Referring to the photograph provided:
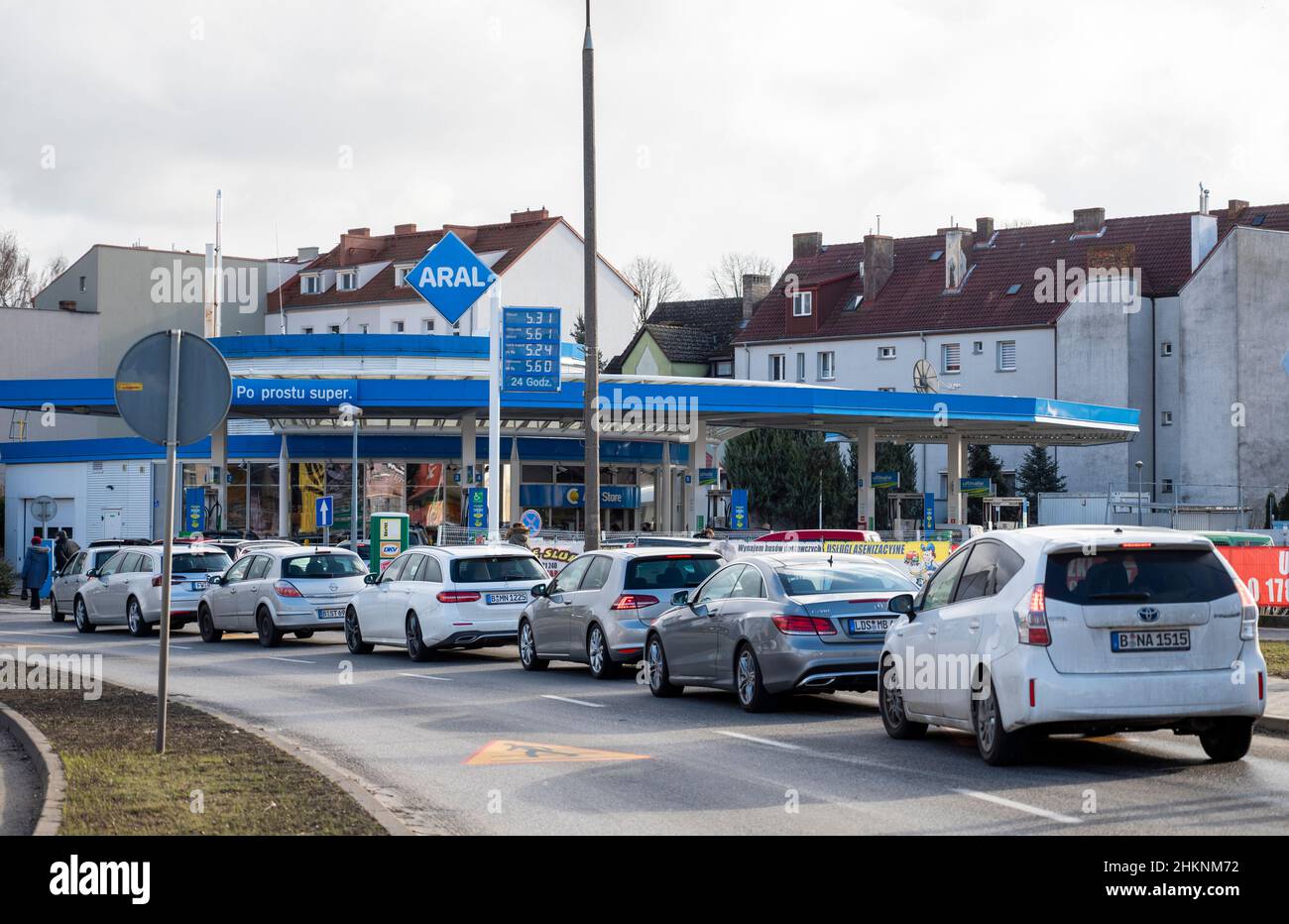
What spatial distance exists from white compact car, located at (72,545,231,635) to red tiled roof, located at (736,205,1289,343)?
46.6 meters

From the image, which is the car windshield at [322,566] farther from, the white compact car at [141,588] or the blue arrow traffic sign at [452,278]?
the blue arrow traffic sign at [452,278]

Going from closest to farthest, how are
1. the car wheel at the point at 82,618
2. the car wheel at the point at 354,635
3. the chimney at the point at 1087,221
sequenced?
the car wheel at the point at 354,635
the car wheel at the point at 82,618
the chimney at the point at 1087,221

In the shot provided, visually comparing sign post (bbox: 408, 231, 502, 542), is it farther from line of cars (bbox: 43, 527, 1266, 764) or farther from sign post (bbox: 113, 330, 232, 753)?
sign post (bbox: 113, 330, 232, 753)

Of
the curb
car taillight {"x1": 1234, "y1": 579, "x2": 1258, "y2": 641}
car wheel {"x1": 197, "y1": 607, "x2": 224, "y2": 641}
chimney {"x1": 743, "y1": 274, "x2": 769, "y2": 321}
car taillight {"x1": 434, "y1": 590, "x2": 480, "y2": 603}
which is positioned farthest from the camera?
Answer: chimney {"x1": 743, "y1": 274, "x2": 769, "y2": 321}

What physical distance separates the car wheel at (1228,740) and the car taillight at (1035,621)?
142 cm


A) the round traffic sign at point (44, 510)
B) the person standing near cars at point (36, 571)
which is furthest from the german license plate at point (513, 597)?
the round traffic sign at point (44, 510)

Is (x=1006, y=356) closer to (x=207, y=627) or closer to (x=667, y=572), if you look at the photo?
(x=207, y=627)

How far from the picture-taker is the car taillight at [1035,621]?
1132cm

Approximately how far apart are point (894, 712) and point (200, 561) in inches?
788

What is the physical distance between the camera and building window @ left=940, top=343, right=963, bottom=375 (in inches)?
2916

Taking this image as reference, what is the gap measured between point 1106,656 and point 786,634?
177 inches

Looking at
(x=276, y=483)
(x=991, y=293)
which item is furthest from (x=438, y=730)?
(x=991, y=293)

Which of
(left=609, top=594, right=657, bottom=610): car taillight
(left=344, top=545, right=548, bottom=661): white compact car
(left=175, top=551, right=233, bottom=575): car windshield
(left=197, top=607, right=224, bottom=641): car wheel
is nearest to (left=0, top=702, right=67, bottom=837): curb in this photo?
(left=609, top=594, right=657, bottom=610): car taillight
